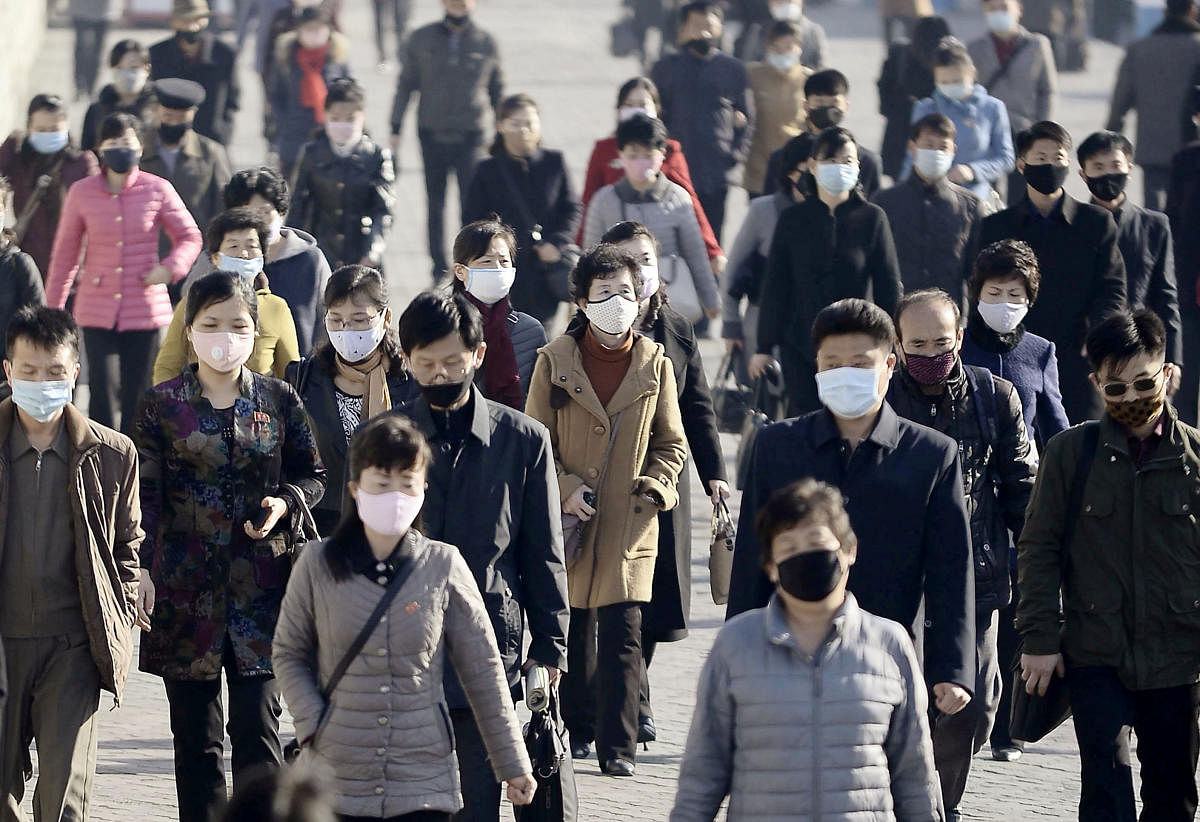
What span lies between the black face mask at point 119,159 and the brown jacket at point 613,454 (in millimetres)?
3765

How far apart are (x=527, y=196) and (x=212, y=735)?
633 cm

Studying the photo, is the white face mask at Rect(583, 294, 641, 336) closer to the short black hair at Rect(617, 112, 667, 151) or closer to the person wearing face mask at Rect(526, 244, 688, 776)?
Answer: the person wearing face mask at Rect(526, 244, 688, 776)

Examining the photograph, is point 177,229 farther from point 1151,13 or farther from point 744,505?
point 1151,13

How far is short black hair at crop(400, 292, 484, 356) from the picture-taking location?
6.61 metres

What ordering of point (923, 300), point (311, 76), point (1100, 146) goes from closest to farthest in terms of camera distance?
point (923, 300)
point (1100, 146)
point (311, 76)

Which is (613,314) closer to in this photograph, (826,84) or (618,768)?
(618,768)

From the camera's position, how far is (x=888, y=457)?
6.38 metres

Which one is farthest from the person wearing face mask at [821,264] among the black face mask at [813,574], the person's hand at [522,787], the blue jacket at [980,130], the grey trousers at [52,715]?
the black face mask at [813,574]

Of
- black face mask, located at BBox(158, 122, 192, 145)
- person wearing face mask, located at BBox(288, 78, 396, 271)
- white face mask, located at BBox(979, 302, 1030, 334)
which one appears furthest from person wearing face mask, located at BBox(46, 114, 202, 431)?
white face mask, located at BBox(979, 302, 1030, 334)

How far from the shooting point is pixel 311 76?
690 inches

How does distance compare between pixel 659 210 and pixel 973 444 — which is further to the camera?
pixel 659 210

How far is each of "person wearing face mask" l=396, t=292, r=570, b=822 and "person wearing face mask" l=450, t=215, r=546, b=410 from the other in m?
1.92

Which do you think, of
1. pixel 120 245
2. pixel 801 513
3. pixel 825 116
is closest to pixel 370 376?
pixel 801 513

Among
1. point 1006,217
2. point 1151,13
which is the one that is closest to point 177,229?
point 1006,217
